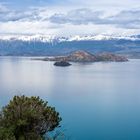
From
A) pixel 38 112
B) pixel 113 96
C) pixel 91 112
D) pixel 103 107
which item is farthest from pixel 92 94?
pixel 38 112

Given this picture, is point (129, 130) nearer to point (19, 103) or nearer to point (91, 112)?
point (91, 112)

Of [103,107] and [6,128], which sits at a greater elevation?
[6,128]

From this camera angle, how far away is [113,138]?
169ft

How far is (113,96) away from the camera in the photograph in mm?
94250

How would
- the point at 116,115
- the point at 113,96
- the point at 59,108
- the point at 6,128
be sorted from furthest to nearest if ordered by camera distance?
the point at 113,96
the point at 59,108
the point at 116,115
the point at 6,128

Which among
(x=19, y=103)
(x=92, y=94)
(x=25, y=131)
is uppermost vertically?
(x=19, y=103)

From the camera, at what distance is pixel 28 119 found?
29.8 meters

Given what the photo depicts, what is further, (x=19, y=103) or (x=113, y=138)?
(x=113, y=138)

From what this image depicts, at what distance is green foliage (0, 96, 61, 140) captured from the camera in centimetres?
2912

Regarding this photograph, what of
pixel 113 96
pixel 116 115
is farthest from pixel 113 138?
pixel 113 96

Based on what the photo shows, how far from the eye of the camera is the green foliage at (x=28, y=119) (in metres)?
29.1

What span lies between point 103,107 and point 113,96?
18.8m

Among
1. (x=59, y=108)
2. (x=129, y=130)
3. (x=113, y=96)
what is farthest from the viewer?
(x=113, y=96)

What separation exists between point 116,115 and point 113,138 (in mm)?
15653
